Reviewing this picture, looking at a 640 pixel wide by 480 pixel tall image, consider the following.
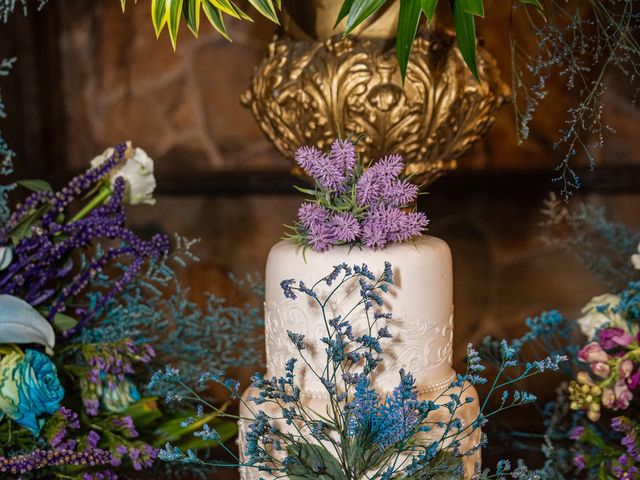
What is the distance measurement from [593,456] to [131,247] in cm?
69

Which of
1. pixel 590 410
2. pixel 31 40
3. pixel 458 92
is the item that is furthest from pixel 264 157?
pixel 590 410

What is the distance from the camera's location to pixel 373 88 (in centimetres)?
99

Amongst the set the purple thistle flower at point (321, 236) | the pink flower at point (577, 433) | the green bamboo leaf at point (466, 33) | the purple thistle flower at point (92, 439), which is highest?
the green bamboo leaf at point (466, 33)

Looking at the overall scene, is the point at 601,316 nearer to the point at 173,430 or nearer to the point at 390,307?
the point at 390,307

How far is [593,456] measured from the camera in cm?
112

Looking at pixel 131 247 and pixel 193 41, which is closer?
pixel 131 247

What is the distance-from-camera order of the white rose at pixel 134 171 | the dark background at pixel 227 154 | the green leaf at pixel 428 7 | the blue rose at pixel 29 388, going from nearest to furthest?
the green leaf at pixel 428 7 < the blue rose at pixel 29 388 < the white rose at pixel 134 171 < the dark background at pixel 227 154

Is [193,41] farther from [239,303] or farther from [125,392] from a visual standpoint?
[125,392]

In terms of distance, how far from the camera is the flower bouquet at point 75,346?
0.98 meters

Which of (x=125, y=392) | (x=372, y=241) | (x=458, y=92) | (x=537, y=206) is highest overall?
(x=458, y=92)

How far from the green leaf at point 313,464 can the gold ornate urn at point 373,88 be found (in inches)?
14.7

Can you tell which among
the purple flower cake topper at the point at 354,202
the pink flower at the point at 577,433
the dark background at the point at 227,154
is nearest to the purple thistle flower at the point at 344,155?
the purple flower cake topper at the point at 354,202

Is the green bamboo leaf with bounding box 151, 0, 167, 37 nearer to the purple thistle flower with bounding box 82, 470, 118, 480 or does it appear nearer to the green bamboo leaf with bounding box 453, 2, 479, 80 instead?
the green bamboo leaf with bounding box 453, 2, 479, 80

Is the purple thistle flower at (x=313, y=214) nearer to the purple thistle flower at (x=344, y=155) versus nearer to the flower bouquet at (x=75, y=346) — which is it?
the purple thistle flower at (x=344, y=155)
